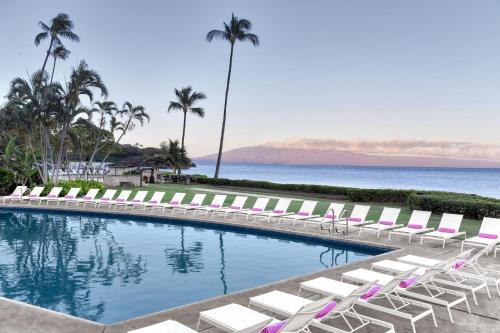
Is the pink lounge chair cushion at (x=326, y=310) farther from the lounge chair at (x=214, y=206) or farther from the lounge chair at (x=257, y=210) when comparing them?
the lounge chair at (x=214, y=206)

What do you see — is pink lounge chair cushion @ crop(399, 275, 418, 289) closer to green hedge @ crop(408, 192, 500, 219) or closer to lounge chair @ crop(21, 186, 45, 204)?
green hedge @ crop(408, 192, 500, 219)

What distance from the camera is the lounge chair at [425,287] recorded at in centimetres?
536

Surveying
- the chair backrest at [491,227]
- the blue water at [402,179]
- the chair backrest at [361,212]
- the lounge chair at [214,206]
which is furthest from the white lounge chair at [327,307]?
the blue water at [402,179]

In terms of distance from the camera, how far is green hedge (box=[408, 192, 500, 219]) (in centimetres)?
1412

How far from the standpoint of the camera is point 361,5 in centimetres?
2781

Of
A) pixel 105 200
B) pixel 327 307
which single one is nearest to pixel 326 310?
pixel 327 307

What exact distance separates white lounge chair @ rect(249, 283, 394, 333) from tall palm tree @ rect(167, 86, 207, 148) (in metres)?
35.5

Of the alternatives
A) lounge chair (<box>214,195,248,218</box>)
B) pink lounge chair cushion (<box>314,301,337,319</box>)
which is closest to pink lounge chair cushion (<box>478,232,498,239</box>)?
pink lounge chair cushion (<box>314,301,337,319</box>)

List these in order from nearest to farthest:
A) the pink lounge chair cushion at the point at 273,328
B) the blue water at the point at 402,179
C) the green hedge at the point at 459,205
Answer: the pink lounge chair cushion at the point at 273,328 < the green hedge at the point at 459,205 < the blue water at the point at 402,179

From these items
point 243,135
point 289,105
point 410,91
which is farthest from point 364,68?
point 243,135

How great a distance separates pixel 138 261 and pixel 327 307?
6213 millimetres

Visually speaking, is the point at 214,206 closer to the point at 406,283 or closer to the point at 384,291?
the point at 406,283

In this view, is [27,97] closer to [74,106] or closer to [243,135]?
[74,106]

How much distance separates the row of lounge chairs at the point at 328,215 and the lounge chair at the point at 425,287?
78.8 inches
